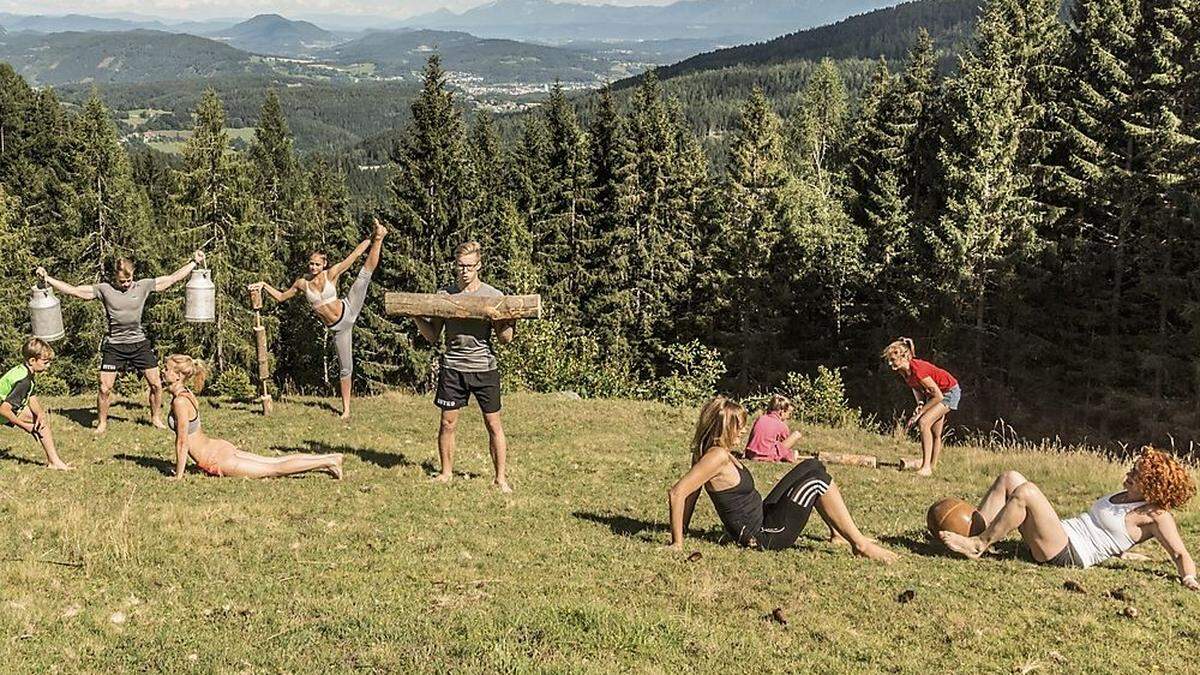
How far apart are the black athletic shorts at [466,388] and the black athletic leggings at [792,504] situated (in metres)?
3.37

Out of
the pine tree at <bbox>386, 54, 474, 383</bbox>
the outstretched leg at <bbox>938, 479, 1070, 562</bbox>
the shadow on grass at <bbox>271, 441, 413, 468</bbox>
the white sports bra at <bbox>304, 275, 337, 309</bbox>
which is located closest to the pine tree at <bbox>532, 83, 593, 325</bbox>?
the pine tree at <bbox>386, 54, 474, 383</bbox>

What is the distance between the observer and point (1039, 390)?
1158 inches

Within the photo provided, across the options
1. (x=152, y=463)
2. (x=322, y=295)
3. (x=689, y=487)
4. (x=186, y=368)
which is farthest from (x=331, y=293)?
(x=689, y=487)

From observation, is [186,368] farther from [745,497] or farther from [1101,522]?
[1101,522]

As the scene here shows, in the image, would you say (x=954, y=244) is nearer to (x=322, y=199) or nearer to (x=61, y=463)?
(x=61, y=463)

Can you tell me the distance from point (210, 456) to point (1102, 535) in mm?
9387

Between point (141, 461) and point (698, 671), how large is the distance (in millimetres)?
8454

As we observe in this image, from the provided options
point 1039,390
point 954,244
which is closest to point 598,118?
point 954,244

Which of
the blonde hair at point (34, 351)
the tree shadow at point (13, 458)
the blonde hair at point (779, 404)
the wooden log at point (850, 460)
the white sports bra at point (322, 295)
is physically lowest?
the wooden log at point (850, 460)

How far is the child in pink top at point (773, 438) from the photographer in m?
12.8

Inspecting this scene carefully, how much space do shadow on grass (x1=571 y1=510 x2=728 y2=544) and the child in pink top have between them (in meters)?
4.18

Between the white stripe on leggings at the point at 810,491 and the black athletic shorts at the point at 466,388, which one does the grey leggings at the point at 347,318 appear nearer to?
the black athletic shorts at the point at 466,388

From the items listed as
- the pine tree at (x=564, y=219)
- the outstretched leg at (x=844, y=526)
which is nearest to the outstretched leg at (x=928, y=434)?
the outstretched leg at (x=844, y=526)

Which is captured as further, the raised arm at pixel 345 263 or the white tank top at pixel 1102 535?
the raised arm at pixel 345 263
